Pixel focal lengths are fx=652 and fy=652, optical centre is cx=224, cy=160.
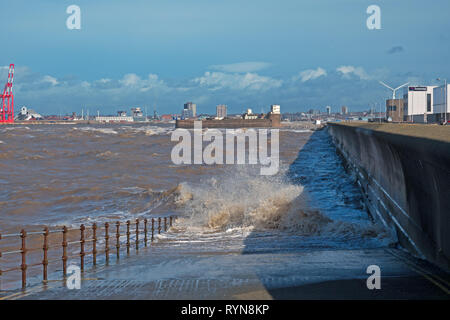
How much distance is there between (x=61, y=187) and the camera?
106 feet

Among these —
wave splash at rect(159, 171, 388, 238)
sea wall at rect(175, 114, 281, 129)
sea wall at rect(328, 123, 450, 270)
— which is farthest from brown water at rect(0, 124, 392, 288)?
sea wall at rect(175, 114, 281, 129)

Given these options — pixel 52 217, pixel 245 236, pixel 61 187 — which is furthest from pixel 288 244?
pixel 61 187

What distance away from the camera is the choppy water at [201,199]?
1720 cm

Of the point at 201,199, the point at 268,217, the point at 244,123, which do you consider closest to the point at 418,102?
the point at 244,123

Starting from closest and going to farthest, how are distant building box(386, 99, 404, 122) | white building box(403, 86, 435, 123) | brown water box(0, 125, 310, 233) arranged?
brown water box(0, 125, 310, 233), white building box(403, 86, 435, 123), distant building box(386, 99, 404, 122)

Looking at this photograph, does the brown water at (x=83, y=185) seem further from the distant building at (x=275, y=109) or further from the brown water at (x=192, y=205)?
the distant building at (x=275, y=109)

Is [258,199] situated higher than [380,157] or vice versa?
[380,157]

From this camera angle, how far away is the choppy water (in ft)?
56.4

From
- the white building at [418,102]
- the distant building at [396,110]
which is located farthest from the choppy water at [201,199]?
the distant building at [396,110]

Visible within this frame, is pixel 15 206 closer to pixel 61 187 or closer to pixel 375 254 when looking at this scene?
pixel 61 187

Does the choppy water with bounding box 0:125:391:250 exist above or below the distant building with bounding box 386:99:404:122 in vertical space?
below

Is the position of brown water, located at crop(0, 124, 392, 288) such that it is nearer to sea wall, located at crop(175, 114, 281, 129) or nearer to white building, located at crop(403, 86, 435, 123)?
white building, located at crop(403, 86, 435, 123)

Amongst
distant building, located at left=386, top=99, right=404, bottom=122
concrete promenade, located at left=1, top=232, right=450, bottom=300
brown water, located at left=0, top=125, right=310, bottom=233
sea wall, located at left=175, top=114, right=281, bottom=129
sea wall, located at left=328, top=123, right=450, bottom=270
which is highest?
distant building, located at left=386, top=99, right=404, bottom=122

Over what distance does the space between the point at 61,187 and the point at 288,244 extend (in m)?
20.5
